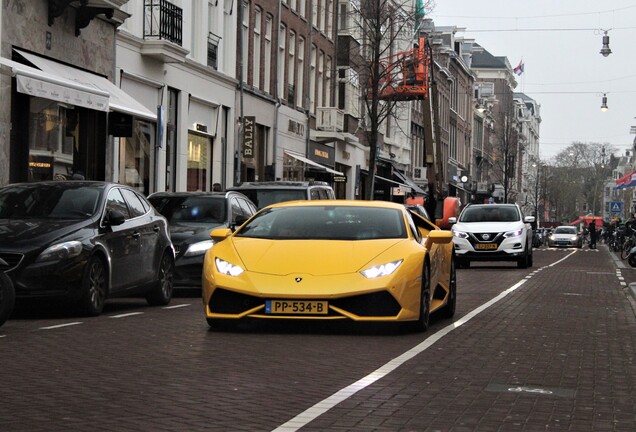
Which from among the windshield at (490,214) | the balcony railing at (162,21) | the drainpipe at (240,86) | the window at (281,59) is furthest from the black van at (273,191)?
the window at (281,59)

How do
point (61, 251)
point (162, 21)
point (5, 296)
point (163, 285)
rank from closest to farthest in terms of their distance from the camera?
point (5, 296) < point (61, 251) < point (163, 285) < point (162, 21)

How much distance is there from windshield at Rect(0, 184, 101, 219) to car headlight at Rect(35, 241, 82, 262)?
33.7 inches

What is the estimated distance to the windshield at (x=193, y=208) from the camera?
2005 centimetres

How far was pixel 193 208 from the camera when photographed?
20250 millimetres

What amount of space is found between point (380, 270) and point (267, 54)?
1357 inches

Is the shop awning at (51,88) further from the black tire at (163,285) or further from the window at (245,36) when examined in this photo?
the window at (245,36)

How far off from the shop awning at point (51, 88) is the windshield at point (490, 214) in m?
12.7

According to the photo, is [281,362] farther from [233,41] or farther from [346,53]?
[346,53]

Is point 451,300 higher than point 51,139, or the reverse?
point 51,139

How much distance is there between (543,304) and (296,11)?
33188 mm

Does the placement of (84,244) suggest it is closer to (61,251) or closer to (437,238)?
(61,251)

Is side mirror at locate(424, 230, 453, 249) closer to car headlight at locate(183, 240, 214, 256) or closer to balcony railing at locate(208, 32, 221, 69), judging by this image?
car headlight at locate(183, 240, 214, 256)

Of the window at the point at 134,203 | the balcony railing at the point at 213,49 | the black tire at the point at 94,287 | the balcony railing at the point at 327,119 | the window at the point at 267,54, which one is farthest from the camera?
the balcony railing at the point at 327,119

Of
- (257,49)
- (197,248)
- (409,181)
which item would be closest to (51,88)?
(197,248)
